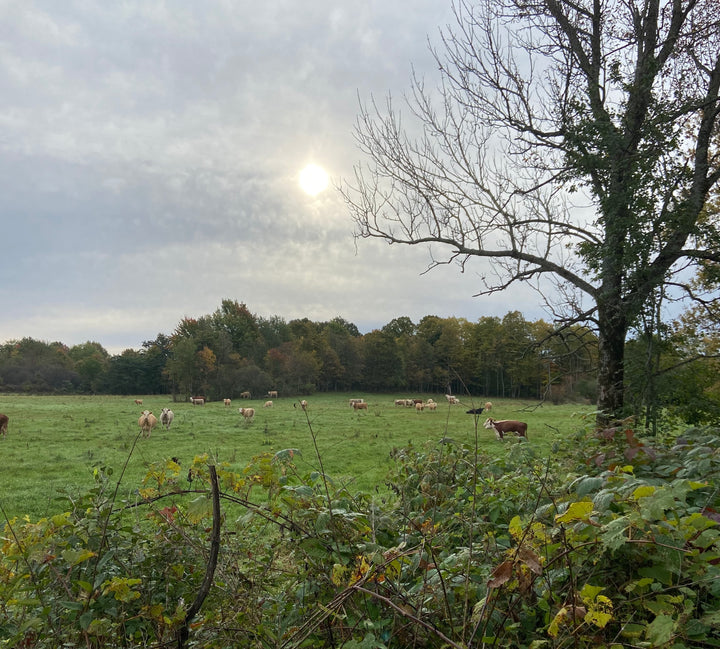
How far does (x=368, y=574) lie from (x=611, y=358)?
32.4 feet

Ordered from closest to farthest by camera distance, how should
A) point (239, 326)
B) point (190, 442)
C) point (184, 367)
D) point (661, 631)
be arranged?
point (661, 631) → point (190, 442) → point (184, 367) → point (239, 326)

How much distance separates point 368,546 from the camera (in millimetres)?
1959

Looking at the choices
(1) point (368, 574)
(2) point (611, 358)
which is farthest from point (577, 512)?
(2) point (611, 358)

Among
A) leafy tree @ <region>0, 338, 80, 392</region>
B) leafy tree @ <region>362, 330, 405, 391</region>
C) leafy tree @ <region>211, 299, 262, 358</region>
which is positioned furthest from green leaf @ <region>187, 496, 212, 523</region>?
leafy tree @ <region>0, 338, 80, 392</region>

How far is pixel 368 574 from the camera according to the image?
4.91 ft

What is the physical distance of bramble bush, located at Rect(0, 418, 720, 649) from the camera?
1.47 m

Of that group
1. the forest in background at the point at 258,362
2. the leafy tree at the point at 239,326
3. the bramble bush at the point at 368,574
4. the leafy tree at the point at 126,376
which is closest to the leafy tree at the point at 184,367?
the forest in background at the point at 258,362

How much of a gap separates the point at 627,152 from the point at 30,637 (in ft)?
36.7

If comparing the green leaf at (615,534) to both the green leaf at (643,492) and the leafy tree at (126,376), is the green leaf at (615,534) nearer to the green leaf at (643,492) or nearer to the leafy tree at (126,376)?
the green leaf at (643,492)

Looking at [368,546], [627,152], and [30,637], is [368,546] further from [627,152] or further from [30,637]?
[627,152]

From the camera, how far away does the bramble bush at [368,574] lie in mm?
1472

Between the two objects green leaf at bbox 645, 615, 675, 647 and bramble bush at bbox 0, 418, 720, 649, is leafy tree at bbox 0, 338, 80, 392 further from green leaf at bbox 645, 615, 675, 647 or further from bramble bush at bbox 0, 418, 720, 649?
green leaf at bbox 645, 615, 675, 647

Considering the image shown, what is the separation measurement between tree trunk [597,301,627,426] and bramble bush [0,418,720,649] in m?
7.53

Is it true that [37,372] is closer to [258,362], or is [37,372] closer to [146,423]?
[258,362]
